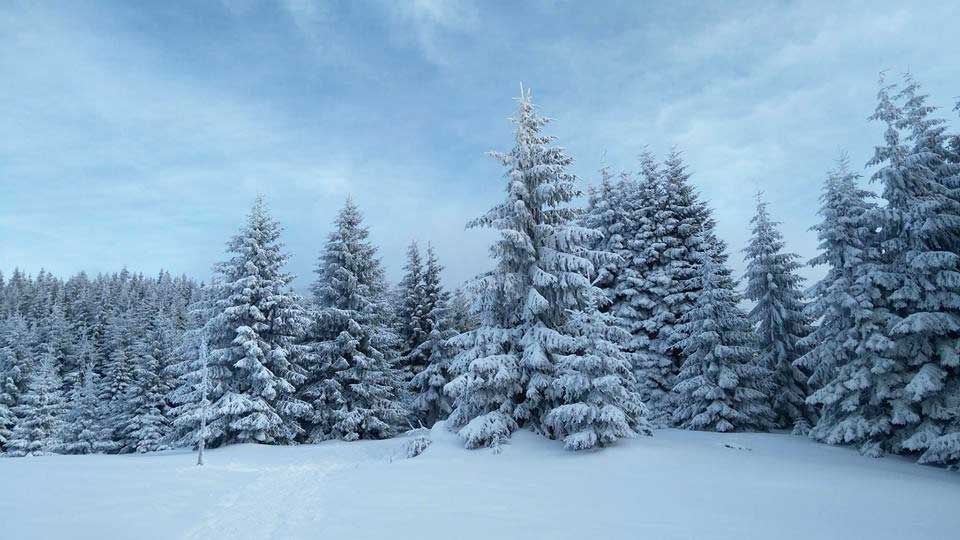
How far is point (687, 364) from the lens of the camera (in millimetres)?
22438

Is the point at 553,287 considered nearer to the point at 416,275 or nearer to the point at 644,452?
the point at 644,452

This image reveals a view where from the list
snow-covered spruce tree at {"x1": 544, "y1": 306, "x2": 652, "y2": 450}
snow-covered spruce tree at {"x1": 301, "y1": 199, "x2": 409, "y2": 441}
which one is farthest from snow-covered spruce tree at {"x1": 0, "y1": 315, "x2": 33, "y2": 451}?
snow-covered spruce tree at {"x1": 544, "y1": 306, "x2": 652, "y2": 450}

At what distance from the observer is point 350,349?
26375 mm

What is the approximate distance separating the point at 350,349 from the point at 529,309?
41.9 ft

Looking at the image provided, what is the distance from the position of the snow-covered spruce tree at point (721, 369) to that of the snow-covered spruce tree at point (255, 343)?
698 inches

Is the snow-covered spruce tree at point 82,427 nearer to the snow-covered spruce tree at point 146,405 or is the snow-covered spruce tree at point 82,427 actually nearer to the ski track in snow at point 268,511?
the snow-covered spruce tree at point 146,405

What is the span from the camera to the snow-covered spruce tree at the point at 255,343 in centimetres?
2256

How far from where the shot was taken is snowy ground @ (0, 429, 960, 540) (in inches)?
351

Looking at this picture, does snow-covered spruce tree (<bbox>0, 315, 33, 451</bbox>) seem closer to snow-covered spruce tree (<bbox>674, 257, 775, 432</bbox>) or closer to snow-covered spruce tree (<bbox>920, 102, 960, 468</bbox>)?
snow-covered spruce tree (<bbox>674, 257, 775, 432</bbox>)

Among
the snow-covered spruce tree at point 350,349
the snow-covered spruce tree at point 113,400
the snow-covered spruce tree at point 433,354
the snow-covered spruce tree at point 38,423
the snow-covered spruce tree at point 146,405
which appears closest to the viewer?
the snow-covered spruce tree at point 350,349

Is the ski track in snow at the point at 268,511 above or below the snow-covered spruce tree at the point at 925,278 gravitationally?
below

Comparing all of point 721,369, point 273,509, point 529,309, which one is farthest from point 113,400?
point 721,369

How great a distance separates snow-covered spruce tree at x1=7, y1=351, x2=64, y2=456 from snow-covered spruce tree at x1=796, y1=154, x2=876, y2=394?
48462 millimetres

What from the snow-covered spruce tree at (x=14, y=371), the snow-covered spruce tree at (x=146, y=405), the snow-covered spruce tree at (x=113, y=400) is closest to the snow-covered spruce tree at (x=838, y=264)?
the snow-covered spruce tree at (x=146, y=405)
